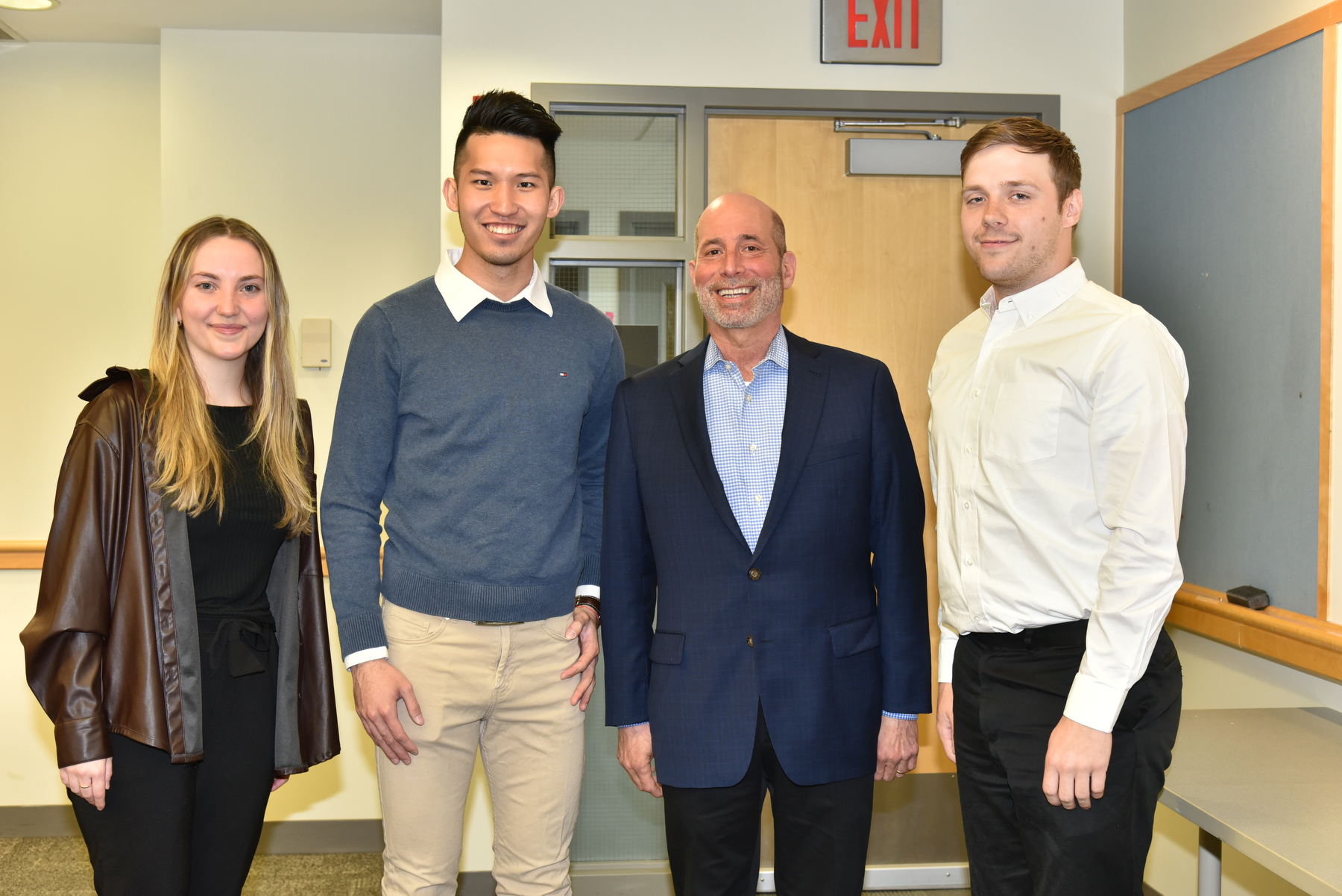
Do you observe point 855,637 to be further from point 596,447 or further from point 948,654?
point 596,447

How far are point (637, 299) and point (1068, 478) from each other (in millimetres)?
1792

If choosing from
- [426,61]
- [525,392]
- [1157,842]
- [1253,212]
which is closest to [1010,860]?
[525,392]

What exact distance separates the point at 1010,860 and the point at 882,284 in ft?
6.24

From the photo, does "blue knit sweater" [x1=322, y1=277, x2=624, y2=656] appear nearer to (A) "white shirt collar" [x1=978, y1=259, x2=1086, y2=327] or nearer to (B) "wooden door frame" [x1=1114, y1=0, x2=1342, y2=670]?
(A) "white shirt collar" [x1=978, y1=259, x2=1086, y2=327]

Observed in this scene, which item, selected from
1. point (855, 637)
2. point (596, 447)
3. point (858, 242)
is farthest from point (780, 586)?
point (858, 242)

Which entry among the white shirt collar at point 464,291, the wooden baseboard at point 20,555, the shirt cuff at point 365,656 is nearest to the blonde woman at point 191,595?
the shirt cuff at point 365,656

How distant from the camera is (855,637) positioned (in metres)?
1.77

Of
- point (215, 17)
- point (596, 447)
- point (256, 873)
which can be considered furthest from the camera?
point (215, 17)

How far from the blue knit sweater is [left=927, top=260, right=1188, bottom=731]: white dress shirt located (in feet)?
2.37

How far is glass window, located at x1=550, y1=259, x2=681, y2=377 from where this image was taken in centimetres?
313

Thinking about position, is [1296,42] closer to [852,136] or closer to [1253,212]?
[1253,212]

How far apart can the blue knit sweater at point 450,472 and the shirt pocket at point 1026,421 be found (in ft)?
2.54

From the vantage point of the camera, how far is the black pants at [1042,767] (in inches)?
61.4

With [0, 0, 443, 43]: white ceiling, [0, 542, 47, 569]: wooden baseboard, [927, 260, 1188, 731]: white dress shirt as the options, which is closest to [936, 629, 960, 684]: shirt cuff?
[927, 260, 1188, 731]: white dress shirt
